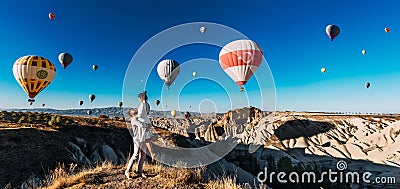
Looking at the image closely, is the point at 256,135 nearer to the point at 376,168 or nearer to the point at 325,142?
the point at 325,142

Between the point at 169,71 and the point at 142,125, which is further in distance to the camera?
the point at 169,71


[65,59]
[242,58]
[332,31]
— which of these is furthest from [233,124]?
[242,58]

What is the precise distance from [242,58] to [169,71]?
1027cm

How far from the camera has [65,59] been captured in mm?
32375

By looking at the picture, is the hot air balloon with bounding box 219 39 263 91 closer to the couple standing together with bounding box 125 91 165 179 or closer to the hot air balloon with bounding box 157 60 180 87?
the hot air balloon with bounding box 157 60 180 87

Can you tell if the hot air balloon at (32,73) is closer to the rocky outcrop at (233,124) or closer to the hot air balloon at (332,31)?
the hot air balloon at (332,31)

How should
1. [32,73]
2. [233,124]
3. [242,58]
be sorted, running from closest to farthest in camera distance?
[242,58] → [32,73] → [233,124]

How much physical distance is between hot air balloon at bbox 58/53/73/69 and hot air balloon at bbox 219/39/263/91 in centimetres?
1998

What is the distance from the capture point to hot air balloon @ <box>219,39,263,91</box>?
25156mm

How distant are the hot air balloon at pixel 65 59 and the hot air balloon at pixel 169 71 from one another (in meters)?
11.7

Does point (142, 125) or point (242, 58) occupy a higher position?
point (242, 58)

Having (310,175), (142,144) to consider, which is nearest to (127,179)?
(142,144)

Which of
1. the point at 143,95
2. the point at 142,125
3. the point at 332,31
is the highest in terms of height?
the point at 332,31

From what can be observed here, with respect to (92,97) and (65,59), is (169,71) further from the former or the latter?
(92,97)
